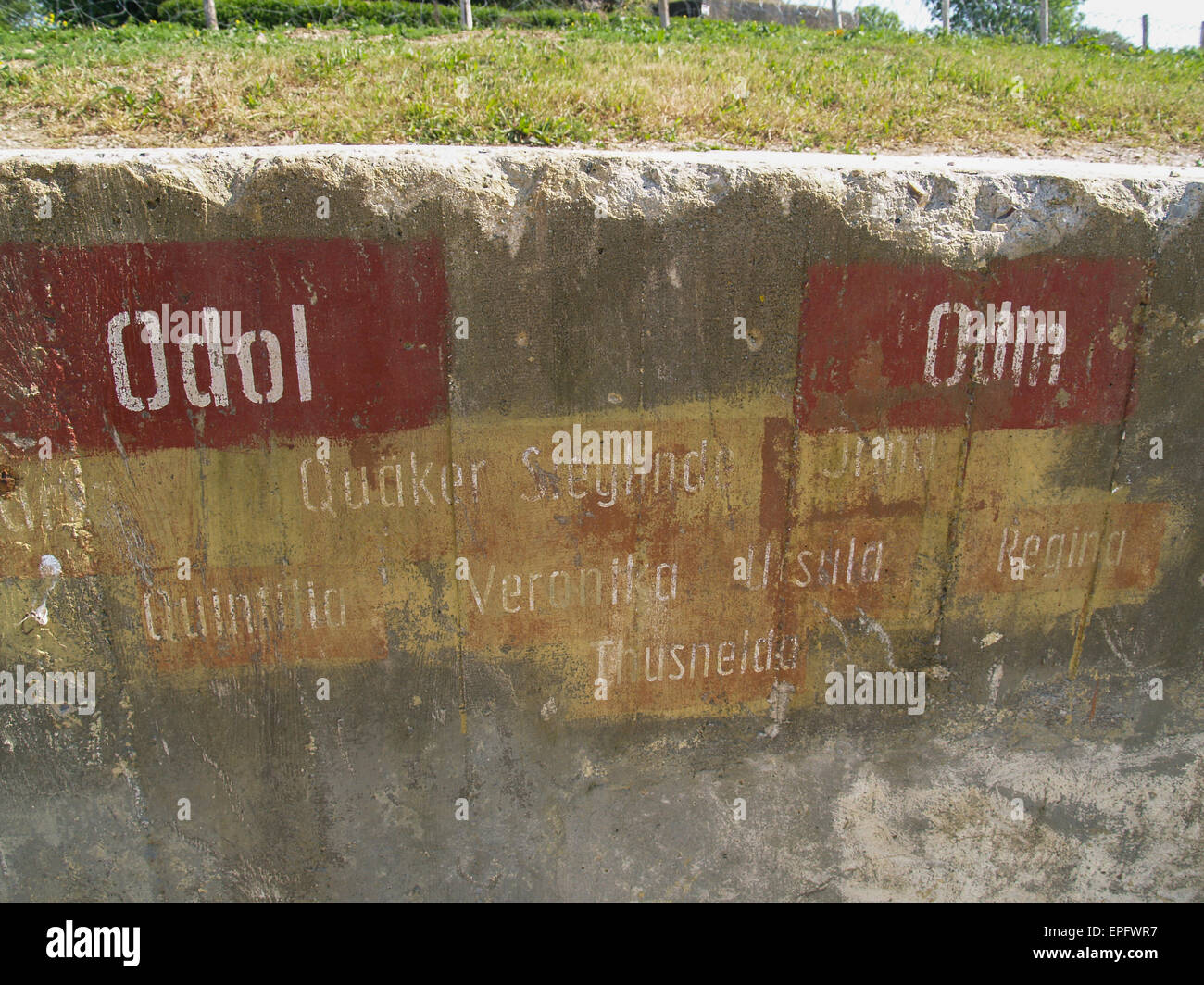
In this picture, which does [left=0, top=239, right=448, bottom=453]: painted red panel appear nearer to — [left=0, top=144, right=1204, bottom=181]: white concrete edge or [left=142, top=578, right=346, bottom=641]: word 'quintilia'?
[left=0, top=144, right=1204, bottom=181]: white concrete edge

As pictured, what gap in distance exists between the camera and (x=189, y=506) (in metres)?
3.10

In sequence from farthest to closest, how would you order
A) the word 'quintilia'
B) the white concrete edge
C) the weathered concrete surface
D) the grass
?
the grass, the word 'quintilia', the weathered concrete surface, the white concrete edge

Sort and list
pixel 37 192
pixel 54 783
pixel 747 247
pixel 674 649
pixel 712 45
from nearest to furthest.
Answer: pixel 37 192, pixel 747 247, pixel 54 783, pixel 674 649, pixel 712 45

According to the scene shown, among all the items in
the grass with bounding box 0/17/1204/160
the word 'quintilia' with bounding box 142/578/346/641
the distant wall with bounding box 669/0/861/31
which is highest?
the distant wall with bounding box 669/0/861/31

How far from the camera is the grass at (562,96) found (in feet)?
12.5

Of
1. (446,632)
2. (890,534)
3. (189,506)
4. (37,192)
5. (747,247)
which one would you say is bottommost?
(446,632)

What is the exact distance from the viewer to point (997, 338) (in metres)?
3.28

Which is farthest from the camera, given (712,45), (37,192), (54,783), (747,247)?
(712,45)

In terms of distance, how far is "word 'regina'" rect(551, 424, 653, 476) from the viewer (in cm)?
320

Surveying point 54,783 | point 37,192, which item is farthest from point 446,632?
Result: point 37,192

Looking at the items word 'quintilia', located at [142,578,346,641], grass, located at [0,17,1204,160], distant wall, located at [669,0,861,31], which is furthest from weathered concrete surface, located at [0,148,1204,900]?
distant wall, located at [669,0,861,31]

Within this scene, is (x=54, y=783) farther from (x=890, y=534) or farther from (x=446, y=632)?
(x=890, y=534)

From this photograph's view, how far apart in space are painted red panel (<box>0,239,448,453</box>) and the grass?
1.10m

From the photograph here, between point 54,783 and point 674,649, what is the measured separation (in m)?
2.79
